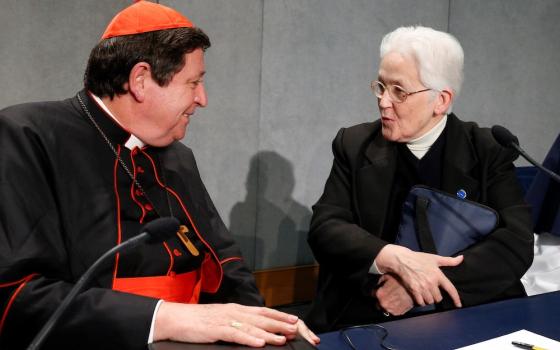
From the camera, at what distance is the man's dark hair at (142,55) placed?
1.73 metres

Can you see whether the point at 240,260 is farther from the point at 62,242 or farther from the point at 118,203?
the point at 62,242

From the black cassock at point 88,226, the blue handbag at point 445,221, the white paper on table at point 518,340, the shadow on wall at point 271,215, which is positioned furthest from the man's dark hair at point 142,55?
the shadow on wall at point 271,215

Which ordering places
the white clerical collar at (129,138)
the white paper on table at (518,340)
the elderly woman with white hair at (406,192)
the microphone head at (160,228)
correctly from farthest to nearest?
the elderly woman with white hair at (406,192) → the white clerical collar at (129,138) → the white paper on table at (518,340) → the microphone head at (160,228)

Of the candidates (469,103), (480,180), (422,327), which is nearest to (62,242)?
(422,327)

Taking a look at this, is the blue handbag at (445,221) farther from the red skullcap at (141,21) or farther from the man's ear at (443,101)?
the red skullcap at (141,21)

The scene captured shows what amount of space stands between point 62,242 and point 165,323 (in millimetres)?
435

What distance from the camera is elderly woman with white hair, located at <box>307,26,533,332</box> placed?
2117 mm

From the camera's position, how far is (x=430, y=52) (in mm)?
2232

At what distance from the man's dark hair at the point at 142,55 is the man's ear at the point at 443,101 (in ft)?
3.35

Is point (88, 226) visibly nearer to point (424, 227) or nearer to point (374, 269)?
point (374, 269)

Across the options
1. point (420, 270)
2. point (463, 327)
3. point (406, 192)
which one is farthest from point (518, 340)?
point (406, 192)

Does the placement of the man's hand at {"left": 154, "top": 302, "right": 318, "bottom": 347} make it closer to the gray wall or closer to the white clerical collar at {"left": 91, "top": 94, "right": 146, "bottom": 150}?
the white clerical collar at {"left": 91, "top": 94, "right": 146, "bottom": 150}

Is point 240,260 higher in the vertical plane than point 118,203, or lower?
lower

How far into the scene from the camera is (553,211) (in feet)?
8.51
